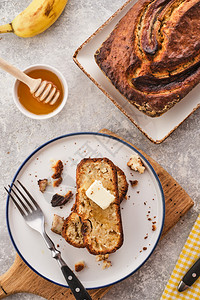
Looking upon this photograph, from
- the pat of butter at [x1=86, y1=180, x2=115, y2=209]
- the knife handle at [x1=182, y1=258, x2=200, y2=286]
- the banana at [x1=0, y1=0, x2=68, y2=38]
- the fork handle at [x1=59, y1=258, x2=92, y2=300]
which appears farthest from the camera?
the banana at [x1=0, y1=0, x2=68, y2=38]

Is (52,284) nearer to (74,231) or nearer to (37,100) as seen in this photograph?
(74,231)

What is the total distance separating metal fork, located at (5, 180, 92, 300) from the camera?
2598 mm

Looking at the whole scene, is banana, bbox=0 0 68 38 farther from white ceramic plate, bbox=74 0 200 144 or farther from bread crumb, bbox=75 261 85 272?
bread crumb, bbox=75 261 85 272

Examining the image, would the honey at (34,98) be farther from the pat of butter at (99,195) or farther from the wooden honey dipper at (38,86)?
the pat of butter at (99,195)

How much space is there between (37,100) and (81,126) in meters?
0.42

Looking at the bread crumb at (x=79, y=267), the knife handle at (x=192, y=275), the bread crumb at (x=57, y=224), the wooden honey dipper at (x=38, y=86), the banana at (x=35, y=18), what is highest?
the banana at (x=35, y=18)

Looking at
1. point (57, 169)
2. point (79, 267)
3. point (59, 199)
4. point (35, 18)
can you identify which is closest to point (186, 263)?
point (79, 267)

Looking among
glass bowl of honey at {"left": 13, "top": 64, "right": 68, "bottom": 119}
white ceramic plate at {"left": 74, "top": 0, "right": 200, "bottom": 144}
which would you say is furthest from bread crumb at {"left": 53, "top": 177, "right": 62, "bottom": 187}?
white ceramic plate at {"left": 74, "top": 0, "right": 200, "bottom": 144}

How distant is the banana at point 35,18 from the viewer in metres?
2.90

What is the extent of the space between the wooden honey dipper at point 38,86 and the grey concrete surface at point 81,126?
0.19 meters

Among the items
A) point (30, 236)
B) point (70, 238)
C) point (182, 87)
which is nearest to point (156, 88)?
point (182, 87)

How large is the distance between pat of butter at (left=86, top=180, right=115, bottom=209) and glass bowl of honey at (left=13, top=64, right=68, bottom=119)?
78 cm

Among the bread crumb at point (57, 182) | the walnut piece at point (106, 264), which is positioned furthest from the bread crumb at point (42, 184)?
the walnut piece at point (106, 264)

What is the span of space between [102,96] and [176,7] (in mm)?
900
